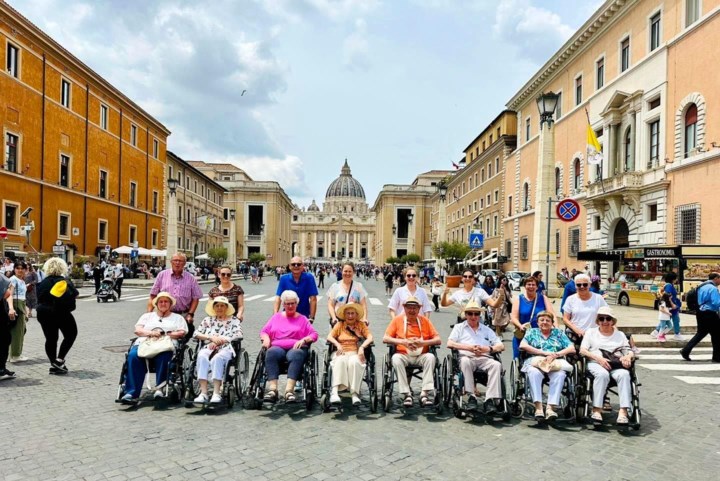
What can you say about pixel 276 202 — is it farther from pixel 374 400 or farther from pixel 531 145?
pixel 374 400

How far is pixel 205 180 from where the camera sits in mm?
69500

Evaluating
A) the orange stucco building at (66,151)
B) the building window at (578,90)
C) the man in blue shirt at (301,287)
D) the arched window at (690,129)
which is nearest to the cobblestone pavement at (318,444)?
the man in blue shirt at (301,287)

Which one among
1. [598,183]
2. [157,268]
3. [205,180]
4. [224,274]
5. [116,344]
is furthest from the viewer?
[205,180]

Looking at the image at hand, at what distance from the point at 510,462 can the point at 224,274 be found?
16.0 ft

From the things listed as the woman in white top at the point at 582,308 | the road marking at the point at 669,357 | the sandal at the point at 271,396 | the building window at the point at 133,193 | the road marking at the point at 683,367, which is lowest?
the road marking at the point at 669,357

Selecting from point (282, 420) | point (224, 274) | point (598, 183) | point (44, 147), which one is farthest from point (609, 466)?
point (44, 147)

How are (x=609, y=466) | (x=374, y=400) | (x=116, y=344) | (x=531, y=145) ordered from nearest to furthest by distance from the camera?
(x=609, y=466) < (x=374, y=400) < (x=116, y=344) < (x=531, y=145)

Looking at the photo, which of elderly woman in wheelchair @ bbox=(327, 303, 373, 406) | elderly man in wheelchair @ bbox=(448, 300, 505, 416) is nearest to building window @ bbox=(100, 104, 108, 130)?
elderly woman in wheelchair @ bbox=(327, 303, 373, 406)

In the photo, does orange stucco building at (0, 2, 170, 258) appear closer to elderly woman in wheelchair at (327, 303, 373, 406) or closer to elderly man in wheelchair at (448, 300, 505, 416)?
elderly woman in wheelchair at (327, 303, 373, 406)

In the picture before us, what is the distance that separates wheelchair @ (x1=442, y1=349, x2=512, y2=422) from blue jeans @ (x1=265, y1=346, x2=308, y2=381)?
5.75ft

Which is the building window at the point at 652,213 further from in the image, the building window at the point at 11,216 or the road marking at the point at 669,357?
the building window at the point at 11,216

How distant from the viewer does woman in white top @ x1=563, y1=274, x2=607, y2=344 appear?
23.7 ft

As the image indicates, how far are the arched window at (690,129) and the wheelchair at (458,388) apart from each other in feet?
67.6

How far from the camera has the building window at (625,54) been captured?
27375 mm
